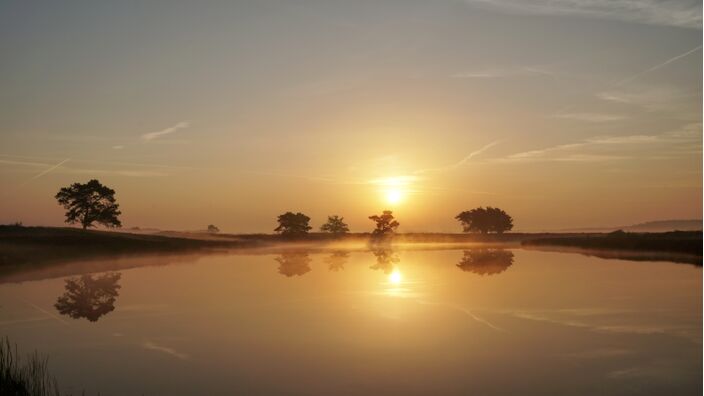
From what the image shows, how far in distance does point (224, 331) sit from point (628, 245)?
84.5 metres

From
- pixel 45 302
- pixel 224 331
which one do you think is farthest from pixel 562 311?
pixel 45 302

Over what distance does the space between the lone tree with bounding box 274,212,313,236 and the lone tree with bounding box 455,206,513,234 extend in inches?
2434

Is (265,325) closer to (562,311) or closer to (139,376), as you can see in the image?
(139,376)

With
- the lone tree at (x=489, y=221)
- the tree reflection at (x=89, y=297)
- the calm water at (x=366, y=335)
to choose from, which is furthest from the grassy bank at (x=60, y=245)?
the lone tree at (x=489, y=221)

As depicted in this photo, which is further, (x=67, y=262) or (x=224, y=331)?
(x=67, y=262)

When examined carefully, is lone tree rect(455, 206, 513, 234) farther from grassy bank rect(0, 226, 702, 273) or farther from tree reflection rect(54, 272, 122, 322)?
tree reflection rect(54, 272, 122, 322)

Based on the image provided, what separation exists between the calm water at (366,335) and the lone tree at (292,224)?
118 m

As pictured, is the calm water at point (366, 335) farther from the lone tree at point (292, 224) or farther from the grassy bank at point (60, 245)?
the lone tree at point (292, 224)

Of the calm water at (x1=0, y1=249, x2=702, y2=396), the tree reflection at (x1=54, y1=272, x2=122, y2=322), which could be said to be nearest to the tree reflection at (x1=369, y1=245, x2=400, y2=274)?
the calm water at (x1=0, y1=249, x2=702, y2=396)

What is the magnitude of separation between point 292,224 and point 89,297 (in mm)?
125646

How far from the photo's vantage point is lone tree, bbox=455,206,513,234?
186875 mm

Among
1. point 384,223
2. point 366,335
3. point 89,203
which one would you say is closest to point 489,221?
point 384,223

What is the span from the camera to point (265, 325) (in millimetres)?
23453

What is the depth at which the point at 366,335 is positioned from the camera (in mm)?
21047
